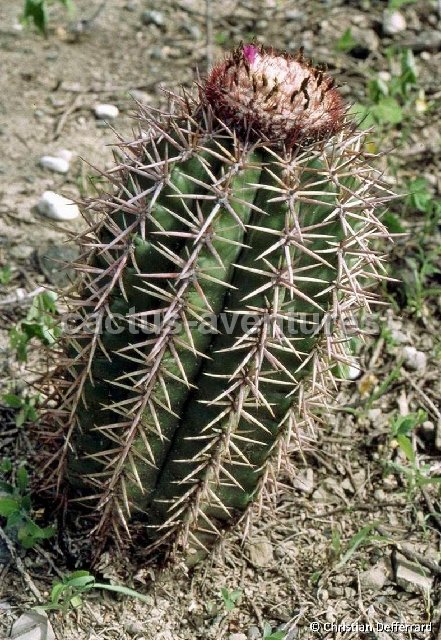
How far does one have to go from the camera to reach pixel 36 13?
12.3 ft

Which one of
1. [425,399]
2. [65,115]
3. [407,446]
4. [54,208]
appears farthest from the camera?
[65,115]

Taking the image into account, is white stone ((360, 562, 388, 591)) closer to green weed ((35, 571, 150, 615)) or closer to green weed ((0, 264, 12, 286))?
green weed ((35, 571, 150, 615))

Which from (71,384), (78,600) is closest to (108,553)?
(78,600)

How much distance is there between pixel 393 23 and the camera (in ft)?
14.3

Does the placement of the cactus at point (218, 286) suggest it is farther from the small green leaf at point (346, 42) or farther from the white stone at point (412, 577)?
the small green leaf at point (346, 42)

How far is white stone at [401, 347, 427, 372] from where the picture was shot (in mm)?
2926

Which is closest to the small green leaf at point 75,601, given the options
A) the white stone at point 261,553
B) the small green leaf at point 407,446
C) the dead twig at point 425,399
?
the white stone at point 261,553

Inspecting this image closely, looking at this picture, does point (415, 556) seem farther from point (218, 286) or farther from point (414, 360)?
point (218, 286)

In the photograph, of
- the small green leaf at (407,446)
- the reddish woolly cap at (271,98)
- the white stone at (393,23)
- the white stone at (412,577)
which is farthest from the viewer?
the white stone at (393,23)

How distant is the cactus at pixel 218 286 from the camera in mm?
1690

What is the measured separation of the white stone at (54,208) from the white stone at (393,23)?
6.79ft

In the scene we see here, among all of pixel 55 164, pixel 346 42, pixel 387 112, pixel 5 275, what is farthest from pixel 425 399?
pixel 346 42

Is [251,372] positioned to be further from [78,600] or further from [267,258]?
[78,600]

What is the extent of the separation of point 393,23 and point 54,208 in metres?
2.18
